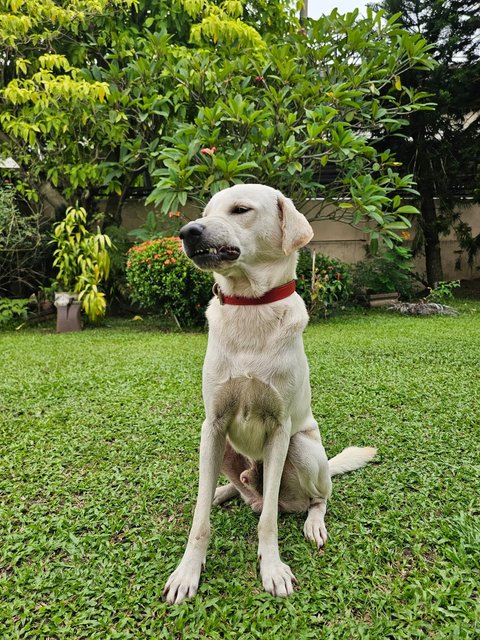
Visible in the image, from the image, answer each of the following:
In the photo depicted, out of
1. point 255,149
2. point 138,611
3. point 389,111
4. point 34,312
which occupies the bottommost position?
point 138,611

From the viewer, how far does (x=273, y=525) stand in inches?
61.5

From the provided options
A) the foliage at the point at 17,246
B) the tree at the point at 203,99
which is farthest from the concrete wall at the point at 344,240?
the foliage at the point at 17,246

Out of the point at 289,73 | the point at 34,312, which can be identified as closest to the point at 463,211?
the point at 289,73

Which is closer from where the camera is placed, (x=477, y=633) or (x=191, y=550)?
(x=477, y=633)

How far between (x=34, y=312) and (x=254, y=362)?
646cm

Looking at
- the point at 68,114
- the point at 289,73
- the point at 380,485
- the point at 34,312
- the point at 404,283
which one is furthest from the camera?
the point at 404,283

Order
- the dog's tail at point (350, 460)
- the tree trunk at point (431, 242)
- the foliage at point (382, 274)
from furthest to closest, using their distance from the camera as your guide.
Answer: the tree trunk at point (431, 242) < the foliage at point (382, 274) < the dog's tail at point (350, 460)

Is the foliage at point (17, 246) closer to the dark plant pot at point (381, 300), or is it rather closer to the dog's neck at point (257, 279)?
the dog's neck at point (257, 279)

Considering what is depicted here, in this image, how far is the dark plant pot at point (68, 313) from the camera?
618 cm

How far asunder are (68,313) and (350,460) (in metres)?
5.07

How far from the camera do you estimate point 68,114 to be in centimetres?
608

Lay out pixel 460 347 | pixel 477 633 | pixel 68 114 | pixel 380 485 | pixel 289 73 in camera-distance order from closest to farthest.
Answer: pixel 477 633
pixel 380 485
pixel 460 347
pixel 289 73
pixel 68 114

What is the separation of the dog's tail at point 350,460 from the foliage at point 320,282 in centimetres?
420

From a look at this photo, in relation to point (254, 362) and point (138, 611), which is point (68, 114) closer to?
point (254, 362)
